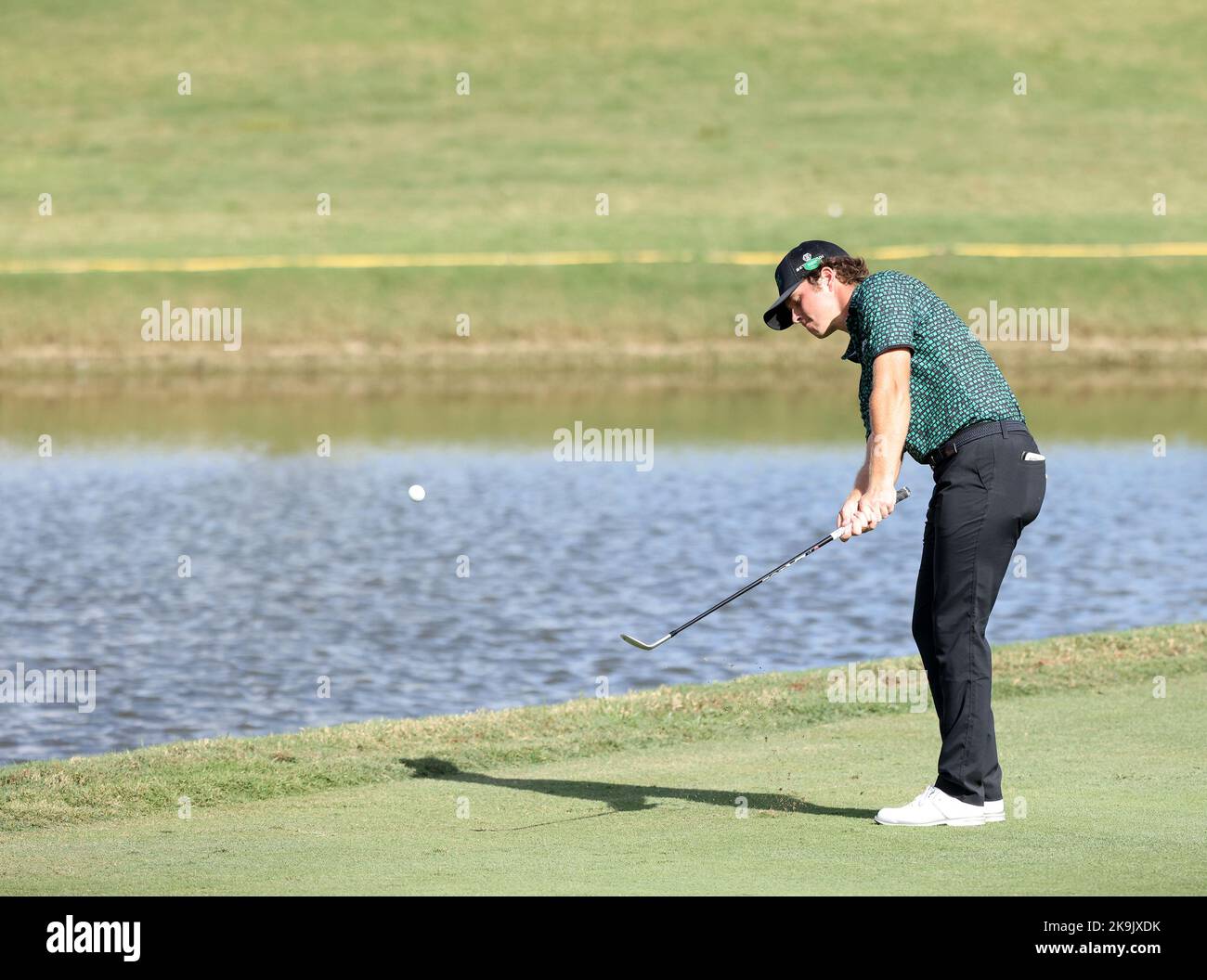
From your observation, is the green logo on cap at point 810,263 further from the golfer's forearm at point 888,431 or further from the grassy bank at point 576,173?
the grassy bank at point 576,173

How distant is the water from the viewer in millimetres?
14758

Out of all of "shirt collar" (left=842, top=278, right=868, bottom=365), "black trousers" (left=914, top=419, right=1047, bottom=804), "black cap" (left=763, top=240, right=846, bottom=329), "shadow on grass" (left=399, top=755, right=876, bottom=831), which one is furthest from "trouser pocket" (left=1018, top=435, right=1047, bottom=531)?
"shadow on grass" (left=399, top=755, right=876, bottom=831)

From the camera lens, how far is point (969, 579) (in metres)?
7.42

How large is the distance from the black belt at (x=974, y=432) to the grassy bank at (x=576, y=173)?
29.4 meters

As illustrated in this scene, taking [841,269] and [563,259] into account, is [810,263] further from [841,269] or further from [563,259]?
[563,259]

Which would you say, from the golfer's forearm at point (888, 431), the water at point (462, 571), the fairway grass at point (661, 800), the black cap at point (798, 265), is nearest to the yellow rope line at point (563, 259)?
the water at point (462, 571)

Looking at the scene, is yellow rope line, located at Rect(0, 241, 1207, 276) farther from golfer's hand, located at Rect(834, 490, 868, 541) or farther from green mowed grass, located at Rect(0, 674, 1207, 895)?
golfer's hand, located at Rect(834, 490, 868, 541)

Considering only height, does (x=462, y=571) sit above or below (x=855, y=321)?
below

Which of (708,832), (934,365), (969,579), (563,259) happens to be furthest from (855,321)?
(563,259)

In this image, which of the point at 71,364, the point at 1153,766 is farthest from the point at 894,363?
the point at 71,364

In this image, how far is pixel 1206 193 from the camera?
5212cm

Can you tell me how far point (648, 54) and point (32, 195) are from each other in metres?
23.5

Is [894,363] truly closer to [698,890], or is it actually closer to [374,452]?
[698,890]

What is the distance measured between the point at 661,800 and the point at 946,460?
1927mm
